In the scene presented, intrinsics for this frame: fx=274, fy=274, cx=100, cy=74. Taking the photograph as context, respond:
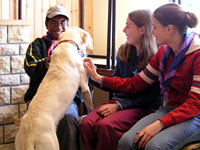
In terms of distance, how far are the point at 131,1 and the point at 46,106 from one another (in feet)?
7.92

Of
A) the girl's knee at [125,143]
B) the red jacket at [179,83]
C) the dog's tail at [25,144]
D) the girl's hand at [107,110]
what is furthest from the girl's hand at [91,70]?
the dog's tail at [25,144]

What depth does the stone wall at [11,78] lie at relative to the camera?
2.91 m

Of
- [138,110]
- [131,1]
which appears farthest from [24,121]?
[131,1]

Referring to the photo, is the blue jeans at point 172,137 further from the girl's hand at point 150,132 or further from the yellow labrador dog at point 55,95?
the yellow labrador dog at point 55,95

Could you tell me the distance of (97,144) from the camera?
78.1 inches

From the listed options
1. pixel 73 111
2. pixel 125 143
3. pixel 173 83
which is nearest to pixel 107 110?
pixel 73 111

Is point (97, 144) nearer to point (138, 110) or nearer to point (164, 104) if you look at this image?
point (138, 110)

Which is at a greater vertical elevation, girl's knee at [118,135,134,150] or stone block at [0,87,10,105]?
stone block at [0,87,10,105]

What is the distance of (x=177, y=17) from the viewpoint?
71.6 inches

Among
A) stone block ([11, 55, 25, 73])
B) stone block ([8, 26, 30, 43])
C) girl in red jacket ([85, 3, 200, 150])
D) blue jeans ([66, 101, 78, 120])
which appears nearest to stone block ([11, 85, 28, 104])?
stone block ([11, 55, 25, 73])

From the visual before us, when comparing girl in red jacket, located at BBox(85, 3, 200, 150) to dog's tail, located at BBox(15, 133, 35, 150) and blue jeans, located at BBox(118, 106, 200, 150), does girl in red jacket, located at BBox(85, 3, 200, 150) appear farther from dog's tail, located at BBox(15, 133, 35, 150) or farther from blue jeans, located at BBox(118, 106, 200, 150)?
dog's tail, located at BBox(15, 133, 35, 150)

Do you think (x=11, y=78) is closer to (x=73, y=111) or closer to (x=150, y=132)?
(x=73, y=111)

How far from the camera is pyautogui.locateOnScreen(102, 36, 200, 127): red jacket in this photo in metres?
1.69

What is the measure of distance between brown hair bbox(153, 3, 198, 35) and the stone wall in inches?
66.9
